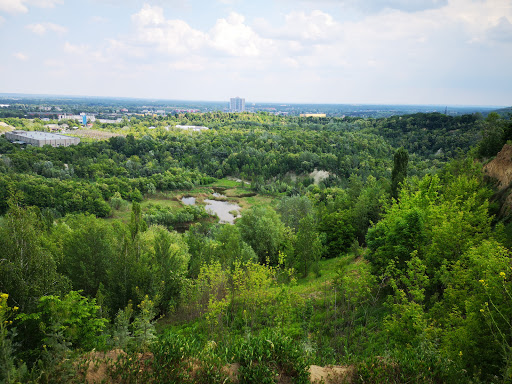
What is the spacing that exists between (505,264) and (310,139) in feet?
306

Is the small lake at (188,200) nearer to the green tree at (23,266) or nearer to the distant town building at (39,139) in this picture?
the distant town building at (39,139)

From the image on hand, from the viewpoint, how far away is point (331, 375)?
10023 mm

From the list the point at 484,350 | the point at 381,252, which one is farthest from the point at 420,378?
the point at 381,252

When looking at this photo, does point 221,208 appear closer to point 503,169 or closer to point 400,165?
point 400,165

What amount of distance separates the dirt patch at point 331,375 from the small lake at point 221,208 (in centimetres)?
4926

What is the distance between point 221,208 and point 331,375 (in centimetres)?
5956

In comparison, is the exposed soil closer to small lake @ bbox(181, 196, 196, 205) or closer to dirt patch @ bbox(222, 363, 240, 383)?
dirt patch @ bbox(222, 363, 240, 383)

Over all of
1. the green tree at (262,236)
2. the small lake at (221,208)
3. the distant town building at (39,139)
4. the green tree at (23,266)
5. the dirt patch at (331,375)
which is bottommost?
the small lake at (221,208)

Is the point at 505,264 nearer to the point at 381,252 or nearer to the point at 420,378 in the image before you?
the point at 420,378

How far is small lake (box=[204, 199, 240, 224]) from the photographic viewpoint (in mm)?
62562

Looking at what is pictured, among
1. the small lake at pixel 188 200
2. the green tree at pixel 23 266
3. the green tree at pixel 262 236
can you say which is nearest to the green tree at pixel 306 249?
the green tree at pixel 262 236

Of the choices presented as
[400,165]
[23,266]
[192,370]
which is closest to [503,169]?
[400,165]

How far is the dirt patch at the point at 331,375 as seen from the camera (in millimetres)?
9586

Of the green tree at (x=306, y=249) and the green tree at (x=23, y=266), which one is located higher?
the green tree at (x=23, y=266)
